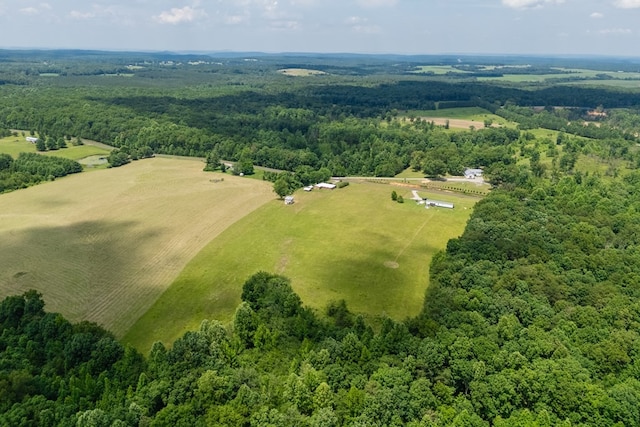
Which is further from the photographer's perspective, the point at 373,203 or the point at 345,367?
the point at 373,203

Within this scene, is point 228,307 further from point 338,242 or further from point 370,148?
point 370,148

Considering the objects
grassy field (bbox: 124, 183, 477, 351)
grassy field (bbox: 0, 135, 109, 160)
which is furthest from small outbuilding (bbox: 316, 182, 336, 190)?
grassy field (bbox: 0, 135, 109, 160)

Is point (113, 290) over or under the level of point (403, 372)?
under

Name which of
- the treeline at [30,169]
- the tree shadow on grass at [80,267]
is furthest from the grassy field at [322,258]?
the treeline at [30,169]

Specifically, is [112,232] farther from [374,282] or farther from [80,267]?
[374,282]

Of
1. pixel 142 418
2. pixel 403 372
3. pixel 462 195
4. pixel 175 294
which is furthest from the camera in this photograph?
pixel 462 195

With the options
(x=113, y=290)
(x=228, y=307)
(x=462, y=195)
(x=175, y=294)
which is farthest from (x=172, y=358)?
(x=462, y=195)

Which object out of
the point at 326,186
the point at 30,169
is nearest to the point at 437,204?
the point at 326,186
